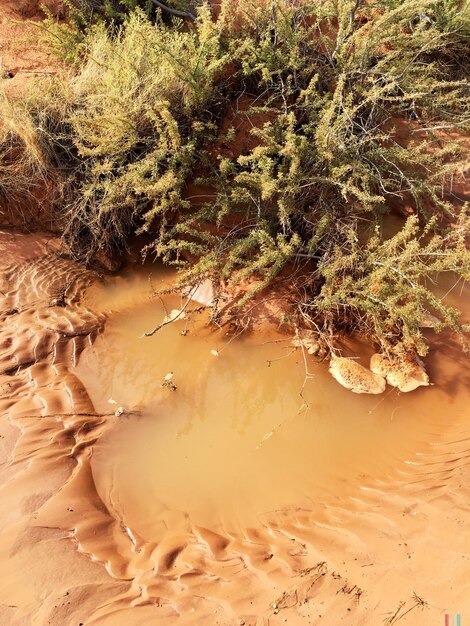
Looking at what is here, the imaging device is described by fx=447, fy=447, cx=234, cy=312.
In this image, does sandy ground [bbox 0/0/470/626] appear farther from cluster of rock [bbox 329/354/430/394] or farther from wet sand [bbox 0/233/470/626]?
cluster of rock [bbox 329/354/430/394]

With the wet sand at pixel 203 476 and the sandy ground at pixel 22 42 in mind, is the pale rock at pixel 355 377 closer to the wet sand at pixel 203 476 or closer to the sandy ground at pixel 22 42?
the wet sand at pixel 203 476

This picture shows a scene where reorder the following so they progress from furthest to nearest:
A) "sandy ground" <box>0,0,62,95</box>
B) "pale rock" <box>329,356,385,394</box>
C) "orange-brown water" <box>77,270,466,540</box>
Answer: "sandy ground" <box>0,0,62,95</box>, "pale rock" <box>329,356,385,394</box>, "orange-brown water" <box>77,270,466,540</box>

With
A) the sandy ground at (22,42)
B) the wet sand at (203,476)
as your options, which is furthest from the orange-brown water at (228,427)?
the sandy ground at (22,42)

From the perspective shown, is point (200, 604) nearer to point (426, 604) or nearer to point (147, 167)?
point (426, 604)

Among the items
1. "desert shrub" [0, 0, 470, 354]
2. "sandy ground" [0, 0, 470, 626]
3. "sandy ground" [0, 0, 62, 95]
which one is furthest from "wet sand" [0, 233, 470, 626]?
"sandy ground" [0, 0, 62, 95]

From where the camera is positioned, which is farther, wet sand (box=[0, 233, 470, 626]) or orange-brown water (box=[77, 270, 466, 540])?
orange-brown water (box=[77, 270, 466, 540])

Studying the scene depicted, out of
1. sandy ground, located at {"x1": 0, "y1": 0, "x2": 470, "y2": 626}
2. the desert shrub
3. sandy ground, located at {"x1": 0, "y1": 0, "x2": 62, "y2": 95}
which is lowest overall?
sandy ground, located at {"x1": 0, "y1": 0, "x2": 470, "y2": 626}

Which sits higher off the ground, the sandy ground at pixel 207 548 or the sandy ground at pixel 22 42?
the sandy ground at pixel 22 42

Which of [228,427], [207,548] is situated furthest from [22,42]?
[207,548]
